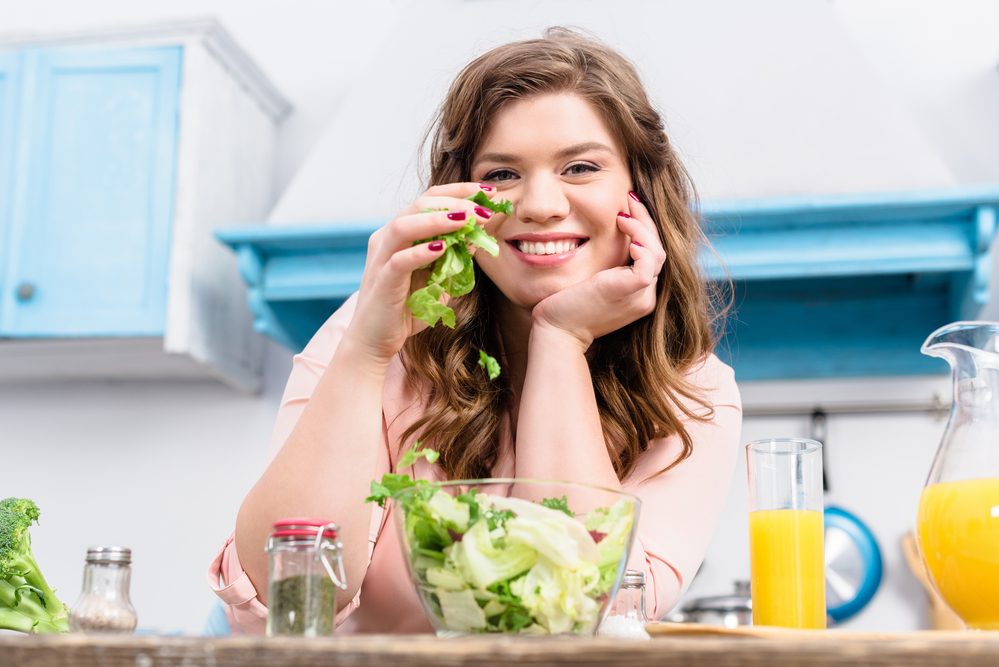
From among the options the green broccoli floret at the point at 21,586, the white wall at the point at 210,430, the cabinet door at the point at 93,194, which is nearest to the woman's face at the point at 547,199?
the green broccoli floret at the point at 21,586

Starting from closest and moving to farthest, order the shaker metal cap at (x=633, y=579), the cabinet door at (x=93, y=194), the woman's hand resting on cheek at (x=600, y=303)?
the shaker metal cap at (x=633, y=579)
the woman's hand resting on cheek at (x=600, y=303)
the cabinet door at (x=93, y=194)

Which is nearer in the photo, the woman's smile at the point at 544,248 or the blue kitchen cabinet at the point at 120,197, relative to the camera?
the woman's smile at the point at 544,248

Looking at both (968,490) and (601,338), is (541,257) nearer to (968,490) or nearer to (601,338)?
(601,338)

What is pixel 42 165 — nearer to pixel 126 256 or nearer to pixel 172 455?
pixel 126 256

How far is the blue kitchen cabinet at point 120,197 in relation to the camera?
2.76m

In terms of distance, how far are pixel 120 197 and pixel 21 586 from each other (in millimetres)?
2035

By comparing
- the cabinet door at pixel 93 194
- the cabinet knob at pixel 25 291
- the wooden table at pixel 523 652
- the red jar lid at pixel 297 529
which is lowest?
the wooden table at pixel 523 652

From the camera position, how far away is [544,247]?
1.33 m

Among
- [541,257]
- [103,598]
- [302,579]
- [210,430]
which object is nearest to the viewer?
[302,579]

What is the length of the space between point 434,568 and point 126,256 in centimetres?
232

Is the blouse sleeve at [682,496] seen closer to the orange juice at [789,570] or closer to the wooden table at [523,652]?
the orange juice at [789,570]

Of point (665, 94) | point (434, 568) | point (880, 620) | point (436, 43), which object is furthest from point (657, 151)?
point (880, 620)

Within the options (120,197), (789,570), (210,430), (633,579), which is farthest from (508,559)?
(210,430)

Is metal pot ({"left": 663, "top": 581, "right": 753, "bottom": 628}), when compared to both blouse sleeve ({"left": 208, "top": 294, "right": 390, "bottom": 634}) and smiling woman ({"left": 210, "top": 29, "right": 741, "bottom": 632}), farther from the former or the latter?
blouse sleeve ({"left": 208, "top": 294, "right": 390, "bottom": 634})
